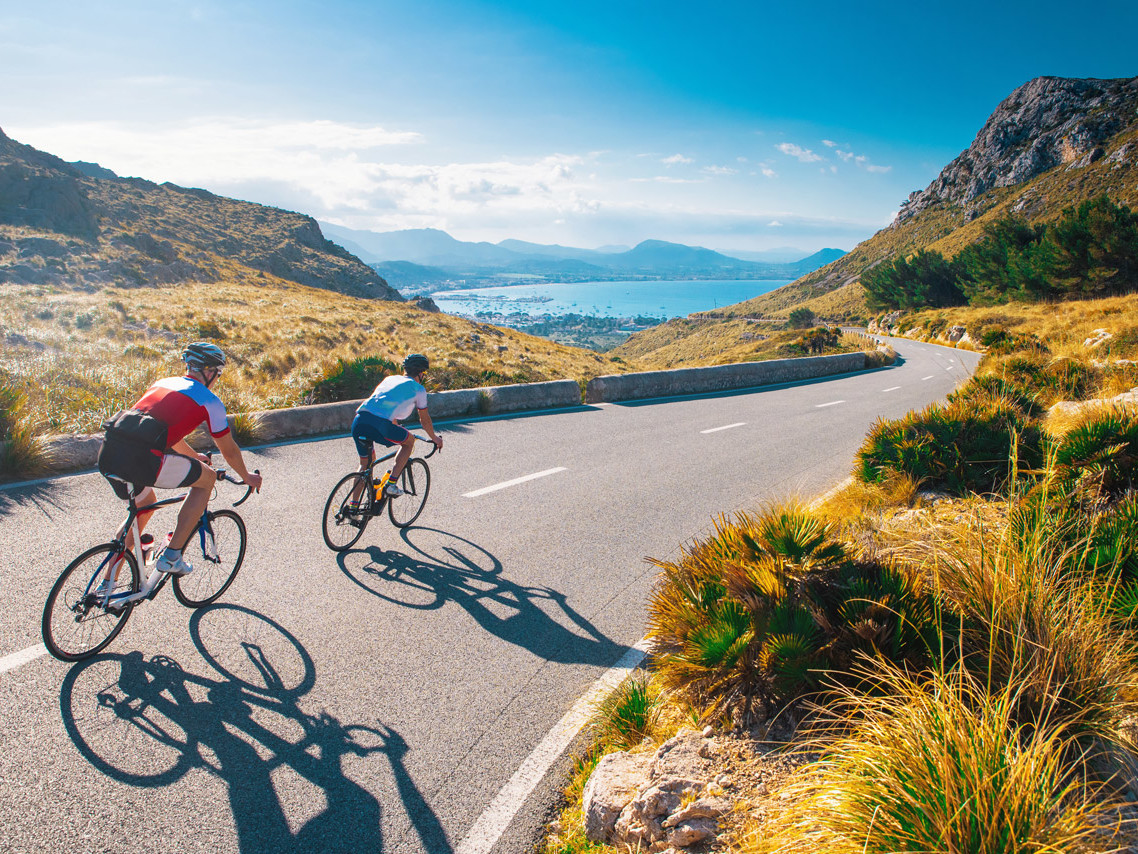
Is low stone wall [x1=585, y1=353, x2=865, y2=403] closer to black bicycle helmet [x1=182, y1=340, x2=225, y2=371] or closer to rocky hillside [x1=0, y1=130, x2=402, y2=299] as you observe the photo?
black bicycle helmet [x1=182, y1=340, x2=225, y2=371]

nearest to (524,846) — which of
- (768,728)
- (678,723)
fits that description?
(678,723)

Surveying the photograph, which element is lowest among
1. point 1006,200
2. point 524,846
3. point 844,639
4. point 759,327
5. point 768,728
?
point 524,846

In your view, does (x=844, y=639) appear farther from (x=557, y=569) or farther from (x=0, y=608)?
(x=0, y=608)

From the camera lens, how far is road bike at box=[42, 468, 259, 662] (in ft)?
11.1

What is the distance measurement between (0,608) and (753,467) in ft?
26.1

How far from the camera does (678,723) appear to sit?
292 cm

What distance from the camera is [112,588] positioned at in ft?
11.8

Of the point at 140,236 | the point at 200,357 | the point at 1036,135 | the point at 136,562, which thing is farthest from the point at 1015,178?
the point at 136,562

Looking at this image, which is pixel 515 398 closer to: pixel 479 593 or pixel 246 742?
pixel 479 593

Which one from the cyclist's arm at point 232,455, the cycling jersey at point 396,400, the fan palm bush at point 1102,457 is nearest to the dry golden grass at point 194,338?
the cycling jersey at point 396,400

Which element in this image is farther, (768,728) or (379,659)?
(379,659)

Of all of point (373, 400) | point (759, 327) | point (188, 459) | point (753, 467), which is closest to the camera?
point (188, 459)

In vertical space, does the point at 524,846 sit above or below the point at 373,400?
below

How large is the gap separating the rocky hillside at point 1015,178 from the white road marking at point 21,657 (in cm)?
9890
